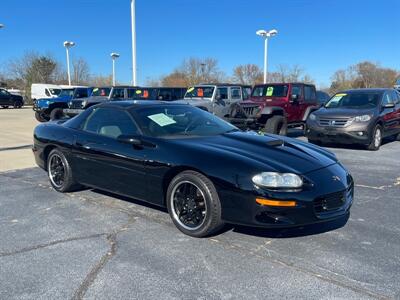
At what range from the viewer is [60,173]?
225 inches

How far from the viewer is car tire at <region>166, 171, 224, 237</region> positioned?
12.5 feet

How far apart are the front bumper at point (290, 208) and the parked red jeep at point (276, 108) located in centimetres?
737

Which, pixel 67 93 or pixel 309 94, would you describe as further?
pixel 67 93

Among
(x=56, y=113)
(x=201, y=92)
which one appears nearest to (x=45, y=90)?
(x=56, y=113)

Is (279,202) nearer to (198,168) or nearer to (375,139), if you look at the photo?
(198,168)

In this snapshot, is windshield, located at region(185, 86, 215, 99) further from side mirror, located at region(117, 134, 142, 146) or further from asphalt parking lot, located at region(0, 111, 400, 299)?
side mirror, located at region(117, 134, 142, 146)

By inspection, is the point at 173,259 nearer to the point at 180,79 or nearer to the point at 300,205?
the point at 300,205

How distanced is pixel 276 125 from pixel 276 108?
67cm

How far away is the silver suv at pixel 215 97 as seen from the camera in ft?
43.0

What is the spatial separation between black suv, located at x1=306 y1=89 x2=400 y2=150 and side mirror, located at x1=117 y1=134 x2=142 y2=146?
6.70 meters

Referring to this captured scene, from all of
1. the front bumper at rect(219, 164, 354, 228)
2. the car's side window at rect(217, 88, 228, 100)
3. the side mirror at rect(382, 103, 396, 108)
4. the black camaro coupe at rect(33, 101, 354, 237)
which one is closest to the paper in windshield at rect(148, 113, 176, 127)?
the black camaro coupe at rect(33, 101, 354, 237)

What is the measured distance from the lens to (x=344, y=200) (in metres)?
3.96

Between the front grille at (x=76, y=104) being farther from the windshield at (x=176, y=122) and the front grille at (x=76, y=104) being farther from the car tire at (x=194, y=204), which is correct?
the car tire at (x=194, y=204)

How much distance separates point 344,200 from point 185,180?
5.11 ft
